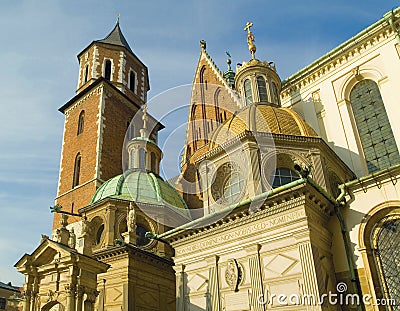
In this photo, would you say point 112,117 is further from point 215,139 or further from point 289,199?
point 289,199

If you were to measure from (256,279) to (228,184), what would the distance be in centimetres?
390

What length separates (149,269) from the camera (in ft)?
47.2

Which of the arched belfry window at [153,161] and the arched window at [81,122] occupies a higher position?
the arched window at [81,122]

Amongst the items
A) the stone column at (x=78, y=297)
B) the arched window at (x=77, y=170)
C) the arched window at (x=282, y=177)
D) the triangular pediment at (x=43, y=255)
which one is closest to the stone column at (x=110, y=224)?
the triangular pediment at (x=43, y=255)

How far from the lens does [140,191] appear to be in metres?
17.6

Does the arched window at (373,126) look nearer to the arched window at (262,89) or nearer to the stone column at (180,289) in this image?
the arched window at (262,89)

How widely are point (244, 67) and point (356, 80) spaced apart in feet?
15.6

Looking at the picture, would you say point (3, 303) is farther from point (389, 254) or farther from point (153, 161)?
point (389, 254)

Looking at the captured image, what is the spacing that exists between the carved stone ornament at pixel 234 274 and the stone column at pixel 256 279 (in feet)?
1.41

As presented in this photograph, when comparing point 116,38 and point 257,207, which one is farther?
point 116,38

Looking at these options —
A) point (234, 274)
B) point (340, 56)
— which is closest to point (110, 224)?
point (234, 274)

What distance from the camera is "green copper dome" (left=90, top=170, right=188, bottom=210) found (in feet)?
56.2

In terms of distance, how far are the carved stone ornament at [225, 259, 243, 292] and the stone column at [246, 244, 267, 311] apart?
0.43m

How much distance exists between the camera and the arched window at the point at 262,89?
1627 cm
